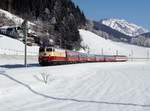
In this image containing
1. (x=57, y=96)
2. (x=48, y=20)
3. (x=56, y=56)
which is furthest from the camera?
(x=48, y=20)

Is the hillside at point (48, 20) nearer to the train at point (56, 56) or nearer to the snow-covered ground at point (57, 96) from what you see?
the train at point (56, 56)

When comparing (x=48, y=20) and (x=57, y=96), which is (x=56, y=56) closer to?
(x=57, y=96)

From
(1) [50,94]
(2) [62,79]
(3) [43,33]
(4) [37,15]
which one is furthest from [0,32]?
(1) [50,94]

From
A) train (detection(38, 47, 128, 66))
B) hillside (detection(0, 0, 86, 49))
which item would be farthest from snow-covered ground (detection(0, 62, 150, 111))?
hillside (detection(0, 0, 86, 49))

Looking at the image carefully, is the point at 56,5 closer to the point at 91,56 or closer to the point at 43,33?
the point at 43,33

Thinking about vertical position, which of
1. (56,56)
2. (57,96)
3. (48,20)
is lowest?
(57,96)

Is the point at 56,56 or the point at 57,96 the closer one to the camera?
the point at 57,96

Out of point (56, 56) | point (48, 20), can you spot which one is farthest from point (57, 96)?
point (48, 20)

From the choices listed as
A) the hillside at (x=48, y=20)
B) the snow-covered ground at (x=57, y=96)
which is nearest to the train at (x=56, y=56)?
the snow-covered ground at (x=57, y=96)

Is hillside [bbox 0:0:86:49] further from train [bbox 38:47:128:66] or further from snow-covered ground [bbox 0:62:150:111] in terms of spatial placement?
snow-covered ground [bbox 0:62:150:111]

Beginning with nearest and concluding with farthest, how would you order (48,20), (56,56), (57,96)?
(57,96), (56,56), (48,20)

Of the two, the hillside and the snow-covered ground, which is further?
the hillside

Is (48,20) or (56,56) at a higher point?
(48,20)

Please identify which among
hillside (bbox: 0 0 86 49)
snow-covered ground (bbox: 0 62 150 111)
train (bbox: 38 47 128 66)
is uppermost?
hillside (bbox: 0 0 86 49)
